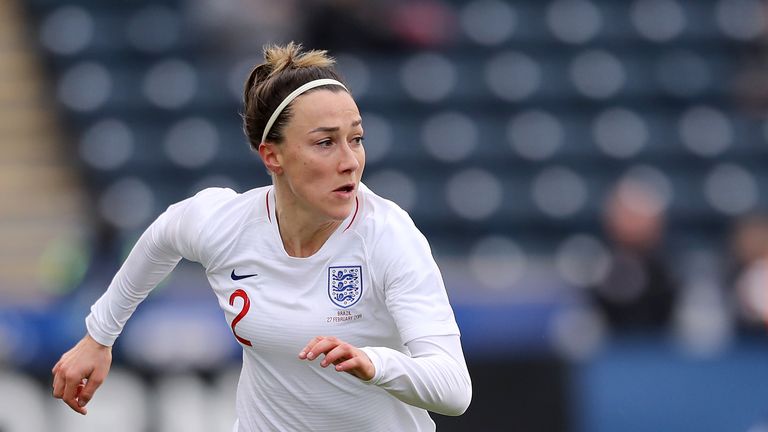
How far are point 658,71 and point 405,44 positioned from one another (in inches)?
90.7

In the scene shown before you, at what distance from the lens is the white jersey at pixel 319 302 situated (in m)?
3.56

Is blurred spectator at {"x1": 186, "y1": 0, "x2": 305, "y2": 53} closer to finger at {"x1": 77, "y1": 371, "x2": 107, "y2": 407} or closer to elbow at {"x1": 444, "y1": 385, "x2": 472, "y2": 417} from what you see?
finger at {"x1": 77, "y1": 371, "x2": 107, "y2": 407}

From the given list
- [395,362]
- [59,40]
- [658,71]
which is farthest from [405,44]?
[395,362]

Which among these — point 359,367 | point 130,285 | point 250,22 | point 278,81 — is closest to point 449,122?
point 250,22

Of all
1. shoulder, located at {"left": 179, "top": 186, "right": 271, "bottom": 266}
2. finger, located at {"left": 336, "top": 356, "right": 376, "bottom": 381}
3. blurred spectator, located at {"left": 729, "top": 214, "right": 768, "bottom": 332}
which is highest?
shoulder, located at {"left": 179, "top": 186, "right": 271, "bottom": 266}

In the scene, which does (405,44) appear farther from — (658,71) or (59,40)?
(59,40)

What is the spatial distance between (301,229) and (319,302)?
0.79ft

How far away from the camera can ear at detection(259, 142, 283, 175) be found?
12.2 ft

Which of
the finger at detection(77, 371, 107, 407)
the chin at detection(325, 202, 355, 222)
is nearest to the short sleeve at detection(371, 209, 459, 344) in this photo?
the chin at detection(325, 202, 355, 222)

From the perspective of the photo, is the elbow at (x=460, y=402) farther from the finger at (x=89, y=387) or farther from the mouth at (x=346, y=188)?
the finger at (x=89, y=387)

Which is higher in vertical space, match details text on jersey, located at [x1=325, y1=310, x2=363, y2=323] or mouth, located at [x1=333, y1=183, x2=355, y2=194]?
mouth, located at [x1=333, y1=183, x2=355, y2=194]

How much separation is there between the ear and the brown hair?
0.09ft

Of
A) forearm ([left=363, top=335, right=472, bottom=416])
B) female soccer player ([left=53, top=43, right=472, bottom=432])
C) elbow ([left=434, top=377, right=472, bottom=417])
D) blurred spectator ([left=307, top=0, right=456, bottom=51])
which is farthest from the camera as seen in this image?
blurred spectator ([left=307, top=0, right=456, bottom=51])

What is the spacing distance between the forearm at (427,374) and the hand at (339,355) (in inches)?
2.5
